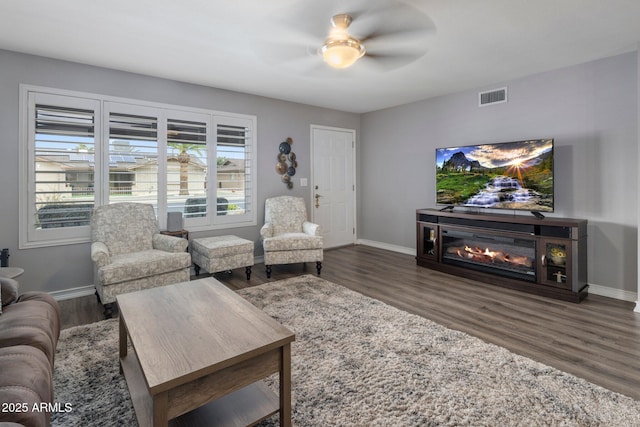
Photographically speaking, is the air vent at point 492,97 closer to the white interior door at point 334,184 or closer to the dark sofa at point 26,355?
the white interior door at point 334,184

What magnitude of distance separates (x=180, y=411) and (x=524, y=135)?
4.47m

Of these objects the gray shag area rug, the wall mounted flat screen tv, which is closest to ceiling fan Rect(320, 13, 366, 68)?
the gray shag area rug

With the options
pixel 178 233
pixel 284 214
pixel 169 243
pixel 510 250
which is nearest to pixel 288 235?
pixel 284 214

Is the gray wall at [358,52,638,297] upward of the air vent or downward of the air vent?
downward

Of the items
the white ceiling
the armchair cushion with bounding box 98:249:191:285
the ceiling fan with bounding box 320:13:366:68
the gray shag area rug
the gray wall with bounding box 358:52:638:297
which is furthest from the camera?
the gray wall with bounding box 358:52:638:297

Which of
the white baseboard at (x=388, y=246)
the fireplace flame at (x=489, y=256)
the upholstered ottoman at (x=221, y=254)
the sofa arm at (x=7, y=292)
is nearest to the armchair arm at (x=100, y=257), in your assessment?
the sofa arm at (x=7, y=292)

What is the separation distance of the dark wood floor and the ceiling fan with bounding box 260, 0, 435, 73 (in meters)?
2.41

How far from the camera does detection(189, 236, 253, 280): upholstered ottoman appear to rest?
382 centimetres

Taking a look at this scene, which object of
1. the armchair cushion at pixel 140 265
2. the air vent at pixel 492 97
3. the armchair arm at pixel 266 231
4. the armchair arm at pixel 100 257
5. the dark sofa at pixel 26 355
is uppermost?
the air vent at pixel 492 97

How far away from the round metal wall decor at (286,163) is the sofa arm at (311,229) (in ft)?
2.64

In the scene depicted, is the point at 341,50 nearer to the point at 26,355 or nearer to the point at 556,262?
the point at 26,355

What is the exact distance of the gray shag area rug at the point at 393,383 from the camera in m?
1.66

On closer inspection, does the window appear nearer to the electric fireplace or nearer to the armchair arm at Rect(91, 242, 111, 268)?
the armchair arm at Rect(91, 242, 111, 268)

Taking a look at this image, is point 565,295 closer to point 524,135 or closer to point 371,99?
point 524,135
